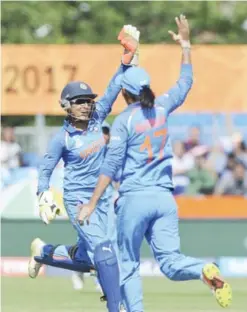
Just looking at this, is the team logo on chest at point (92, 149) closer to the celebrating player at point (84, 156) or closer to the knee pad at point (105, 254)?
the celebrating player at point (84, 156)

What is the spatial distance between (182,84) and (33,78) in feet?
31.0

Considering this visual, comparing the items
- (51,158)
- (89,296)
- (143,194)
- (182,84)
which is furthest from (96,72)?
(143,194)

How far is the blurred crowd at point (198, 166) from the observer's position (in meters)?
18.8

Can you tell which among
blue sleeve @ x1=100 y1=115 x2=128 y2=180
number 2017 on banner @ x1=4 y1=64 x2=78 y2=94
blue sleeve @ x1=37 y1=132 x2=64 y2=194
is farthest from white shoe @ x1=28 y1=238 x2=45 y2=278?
number 2017 on banner @ x1=4 y1=64 x2=78 y2=94

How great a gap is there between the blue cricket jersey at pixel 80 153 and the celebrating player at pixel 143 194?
87 cm

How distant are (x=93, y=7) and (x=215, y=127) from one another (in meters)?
4.39

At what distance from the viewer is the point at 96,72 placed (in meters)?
19.2

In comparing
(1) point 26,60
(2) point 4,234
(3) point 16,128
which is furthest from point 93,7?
(2) point 4,234

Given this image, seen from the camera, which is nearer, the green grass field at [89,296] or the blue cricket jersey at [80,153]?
the blue cricket jersey at [80,153]

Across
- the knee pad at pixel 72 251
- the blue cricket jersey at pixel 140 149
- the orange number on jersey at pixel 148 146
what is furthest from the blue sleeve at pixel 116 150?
the knee pad at pixel 72 251

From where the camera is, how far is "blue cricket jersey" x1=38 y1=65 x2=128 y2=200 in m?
10.4

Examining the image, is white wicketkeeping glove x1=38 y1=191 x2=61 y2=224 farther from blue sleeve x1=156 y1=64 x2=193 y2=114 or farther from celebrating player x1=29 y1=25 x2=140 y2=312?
blue sleeve x1=156 y1=64 x2=193 y2=114

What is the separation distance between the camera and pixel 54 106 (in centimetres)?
1920

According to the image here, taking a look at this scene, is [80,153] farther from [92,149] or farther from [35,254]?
[35,254]
